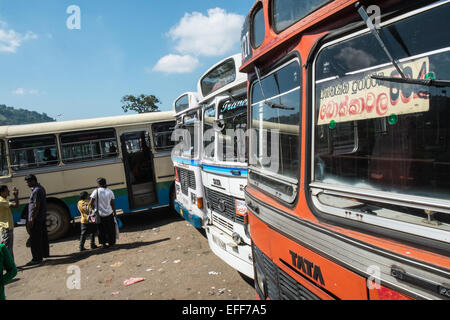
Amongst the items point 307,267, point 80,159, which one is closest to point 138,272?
point 307,267

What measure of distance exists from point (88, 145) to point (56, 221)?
2116 mm

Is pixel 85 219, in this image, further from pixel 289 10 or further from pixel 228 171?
pixel 289 10

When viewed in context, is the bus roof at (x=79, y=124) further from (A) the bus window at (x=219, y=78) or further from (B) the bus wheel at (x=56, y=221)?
(A) the bus window at (x=219, y=78)

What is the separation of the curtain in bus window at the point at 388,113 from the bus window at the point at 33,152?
770cm

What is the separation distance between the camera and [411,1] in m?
1.17

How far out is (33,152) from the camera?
24.1 ft

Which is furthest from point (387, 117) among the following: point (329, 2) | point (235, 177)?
point (235, 177)

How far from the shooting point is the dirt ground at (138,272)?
13.5ft

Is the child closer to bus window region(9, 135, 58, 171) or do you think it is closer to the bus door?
the bus door

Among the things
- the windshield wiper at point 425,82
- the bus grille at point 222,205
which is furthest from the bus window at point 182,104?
the windshield wiper at point 425,82

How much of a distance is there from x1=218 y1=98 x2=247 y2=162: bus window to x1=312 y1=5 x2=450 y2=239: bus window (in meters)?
2.06

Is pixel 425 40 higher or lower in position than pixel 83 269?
higher
